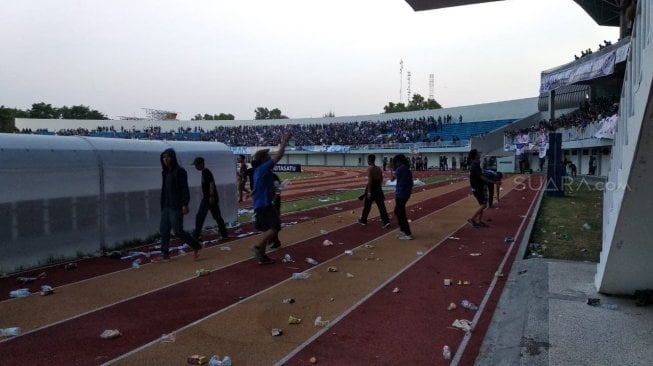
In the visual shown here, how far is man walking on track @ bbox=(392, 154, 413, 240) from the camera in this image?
1077 cm

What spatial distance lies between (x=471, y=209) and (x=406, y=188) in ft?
21.9

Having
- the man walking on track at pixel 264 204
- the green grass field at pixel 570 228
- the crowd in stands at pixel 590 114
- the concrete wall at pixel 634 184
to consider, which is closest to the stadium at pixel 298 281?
the concrete wall at pixel 634 184

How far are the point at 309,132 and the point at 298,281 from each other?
69202 millimetres

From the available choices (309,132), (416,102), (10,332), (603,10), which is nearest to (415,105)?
(416,102)

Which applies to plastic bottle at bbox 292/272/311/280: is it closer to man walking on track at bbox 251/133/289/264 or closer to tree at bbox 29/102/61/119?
man walking on track at bbox 251/133/289/264

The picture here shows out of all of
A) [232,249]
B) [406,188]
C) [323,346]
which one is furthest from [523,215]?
[323,346]

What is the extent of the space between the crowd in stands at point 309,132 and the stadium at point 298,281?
155 feet

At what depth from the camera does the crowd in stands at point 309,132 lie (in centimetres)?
6425

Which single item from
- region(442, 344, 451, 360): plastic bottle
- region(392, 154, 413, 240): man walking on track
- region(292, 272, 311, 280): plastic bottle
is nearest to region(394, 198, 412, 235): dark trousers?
region(392, 154, 413, 240): man walking on track

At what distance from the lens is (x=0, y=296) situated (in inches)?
253

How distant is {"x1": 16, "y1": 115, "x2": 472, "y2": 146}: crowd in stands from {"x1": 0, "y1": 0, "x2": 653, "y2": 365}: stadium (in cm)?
4738

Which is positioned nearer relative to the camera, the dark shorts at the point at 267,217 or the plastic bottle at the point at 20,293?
the plastic bottle at the point at 20,293

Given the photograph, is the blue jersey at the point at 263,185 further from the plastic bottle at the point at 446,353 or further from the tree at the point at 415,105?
the tree at the point at 415,105

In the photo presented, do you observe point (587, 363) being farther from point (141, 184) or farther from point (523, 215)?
point (523, 215)
